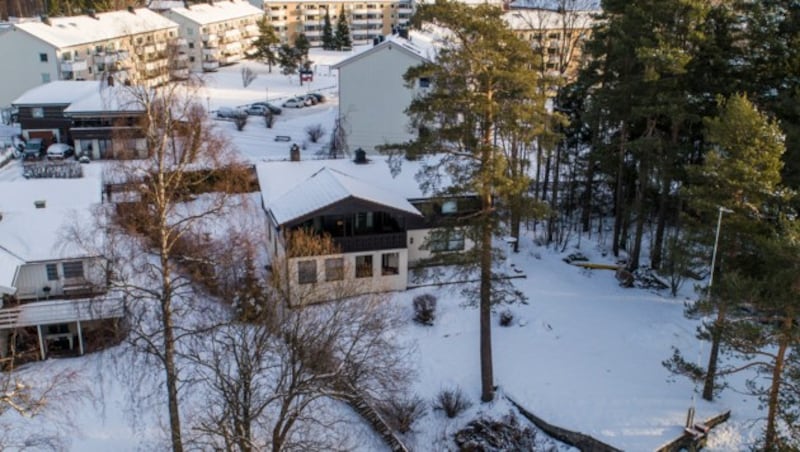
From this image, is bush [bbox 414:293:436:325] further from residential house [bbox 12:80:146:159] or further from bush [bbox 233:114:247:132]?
bush [bbox 233:114:247:132]

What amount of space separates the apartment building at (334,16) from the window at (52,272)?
8084 centimetres

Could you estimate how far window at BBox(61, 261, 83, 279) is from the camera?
25.1 meters

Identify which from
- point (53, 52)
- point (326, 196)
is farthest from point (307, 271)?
point (53, 52)

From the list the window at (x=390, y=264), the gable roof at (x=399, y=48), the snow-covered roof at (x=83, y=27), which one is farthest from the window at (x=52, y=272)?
the snow-covered roof at (x=83, y=27)

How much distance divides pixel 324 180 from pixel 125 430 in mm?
12783

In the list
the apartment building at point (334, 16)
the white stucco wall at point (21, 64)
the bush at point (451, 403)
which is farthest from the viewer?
the apartment building at point (334, 16)

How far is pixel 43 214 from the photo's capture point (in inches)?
1035

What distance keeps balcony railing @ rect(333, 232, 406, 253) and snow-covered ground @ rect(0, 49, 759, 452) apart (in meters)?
2.08

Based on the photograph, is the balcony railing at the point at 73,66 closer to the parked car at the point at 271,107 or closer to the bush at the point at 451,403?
the parked car at the point at 271,107

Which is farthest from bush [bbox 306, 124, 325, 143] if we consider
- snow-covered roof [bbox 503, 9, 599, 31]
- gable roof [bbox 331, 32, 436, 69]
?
snow-covered roof [bbox 503, 9, 599, 31]

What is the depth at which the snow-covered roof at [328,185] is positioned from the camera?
87.2ft

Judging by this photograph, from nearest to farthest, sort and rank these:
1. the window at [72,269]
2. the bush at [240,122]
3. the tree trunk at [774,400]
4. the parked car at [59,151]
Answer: the tree trunk at [774,400] < the window at [72,269] < the parked car at [59,151] < the bush at [240,122]

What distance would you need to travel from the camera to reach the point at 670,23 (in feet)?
80.0

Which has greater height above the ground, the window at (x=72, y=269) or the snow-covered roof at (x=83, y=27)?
the snow-covered roof at (x=83, y=27)
